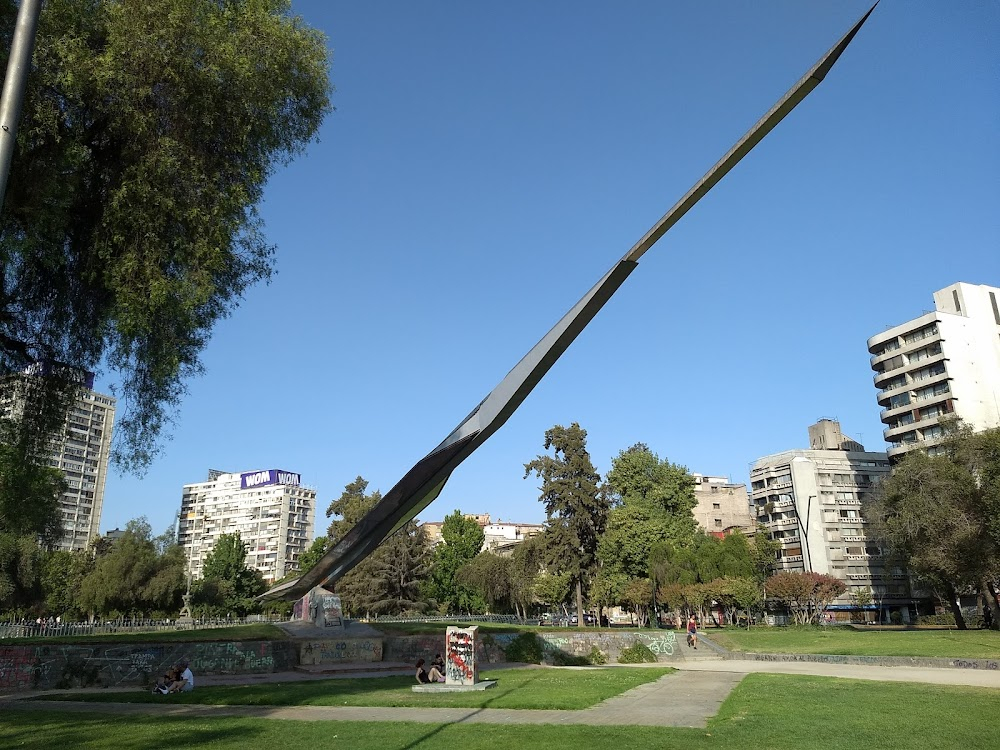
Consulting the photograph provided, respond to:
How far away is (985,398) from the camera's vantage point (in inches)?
2584

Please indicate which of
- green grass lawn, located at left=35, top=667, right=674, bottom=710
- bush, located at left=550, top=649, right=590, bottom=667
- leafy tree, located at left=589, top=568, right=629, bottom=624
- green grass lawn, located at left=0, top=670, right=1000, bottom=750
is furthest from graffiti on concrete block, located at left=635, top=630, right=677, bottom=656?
leafy tree, located at left=589, top=568, right=629, bottom=624

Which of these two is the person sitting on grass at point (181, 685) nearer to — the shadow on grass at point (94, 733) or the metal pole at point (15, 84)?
the shadow on grass at point (94, 733)

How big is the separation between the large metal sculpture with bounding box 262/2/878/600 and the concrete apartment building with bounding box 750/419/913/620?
213 ft

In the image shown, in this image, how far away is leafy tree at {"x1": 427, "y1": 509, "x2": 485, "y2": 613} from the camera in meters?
64.2

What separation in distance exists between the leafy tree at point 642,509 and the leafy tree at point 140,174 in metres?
36.7

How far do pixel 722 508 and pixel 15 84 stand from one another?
93209 millimetres

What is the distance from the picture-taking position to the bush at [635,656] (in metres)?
27.4

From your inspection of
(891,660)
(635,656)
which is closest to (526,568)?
(635,656)

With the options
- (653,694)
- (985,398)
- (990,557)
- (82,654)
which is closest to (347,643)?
(82,654)

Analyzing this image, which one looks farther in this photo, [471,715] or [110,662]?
[110,662]

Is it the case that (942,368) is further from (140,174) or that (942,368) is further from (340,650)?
(140,174)

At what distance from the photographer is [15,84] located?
445 cm

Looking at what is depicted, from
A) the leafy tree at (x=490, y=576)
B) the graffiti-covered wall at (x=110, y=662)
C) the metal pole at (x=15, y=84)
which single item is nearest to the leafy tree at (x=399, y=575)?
the leafy tree at (x=490, y=576)

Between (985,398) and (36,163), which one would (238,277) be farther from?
(985,398)
